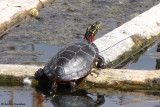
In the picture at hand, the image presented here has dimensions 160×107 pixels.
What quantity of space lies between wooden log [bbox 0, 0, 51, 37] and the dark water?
166mm

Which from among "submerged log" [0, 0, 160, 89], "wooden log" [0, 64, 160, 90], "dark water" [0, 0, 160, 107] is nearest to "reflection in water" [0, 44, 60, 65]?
"dark water" [0, 0, 160, 107]

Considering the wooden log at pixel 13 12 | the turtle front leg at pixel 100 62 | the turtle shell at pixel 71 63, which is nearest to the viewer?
the turtle shell at pixel 71 63

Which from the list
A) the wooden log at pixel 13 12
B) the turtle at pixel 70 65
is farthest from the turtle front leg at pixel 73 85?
the wooden log at pixel 13 12

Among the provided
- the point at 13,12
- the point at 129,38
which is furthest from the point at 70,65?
the point at 13,12

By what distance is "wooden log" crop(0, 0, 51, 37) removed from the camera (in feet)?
26.9

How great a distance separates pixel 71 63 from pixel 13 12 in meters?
3.66

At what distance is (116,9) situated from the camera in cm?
969

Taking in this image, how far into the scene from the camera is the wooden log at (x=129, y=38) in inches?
252

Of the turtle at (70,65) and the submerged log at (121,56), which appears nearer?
the turtle at (70,65)

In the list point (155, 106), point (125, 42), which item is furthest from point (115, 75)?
point (125, 42)

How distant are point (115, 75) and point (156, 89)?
1.78 feet

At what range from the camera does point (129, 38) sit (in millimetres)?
6902

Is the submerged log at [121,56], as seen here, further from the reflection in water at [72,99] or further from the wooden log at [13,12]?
the reflection in water at [72,99]

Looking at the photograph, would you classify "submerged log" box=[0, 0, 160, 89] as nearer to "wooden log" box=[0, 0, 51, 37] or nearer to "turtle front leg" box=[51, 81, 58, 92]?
"wooden log" box=[0, 0, 51, 37]
